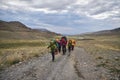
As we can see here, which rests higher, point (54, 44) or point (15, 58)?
point (54, 44)

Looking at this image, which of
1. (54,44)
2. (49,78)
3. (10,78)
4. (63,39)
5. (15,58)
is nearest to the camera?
(49,78)

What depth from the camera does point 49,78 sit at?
12.4 meters

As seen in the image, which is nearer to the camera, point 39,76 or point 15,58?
point 39,76

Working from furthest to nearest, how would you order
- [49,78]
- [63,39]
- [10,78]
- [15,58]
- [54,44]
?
1. [63,39]
2. [15,58]
3. [54,44]
4. [10,78]
5. [49,78]

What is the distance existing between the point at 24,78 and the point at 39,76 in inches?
37.7

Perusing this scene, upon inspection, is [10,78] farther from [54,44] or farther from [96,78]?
[54,44]

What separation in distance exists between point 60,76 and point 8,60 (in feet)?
31.1

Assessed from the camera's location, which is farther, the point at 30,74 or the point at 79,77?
the point at 30,74

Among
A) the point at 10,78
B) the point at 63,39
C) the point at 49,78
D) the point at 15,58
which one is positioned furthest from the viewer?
the point at 63,39

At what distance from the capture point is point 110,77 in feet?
43.8

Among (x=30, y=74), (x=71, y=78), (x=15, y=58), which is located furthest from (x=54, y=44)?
(x=71, y=78)

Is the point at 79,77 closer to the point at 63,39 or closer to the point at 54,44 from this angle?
the point at 54,44

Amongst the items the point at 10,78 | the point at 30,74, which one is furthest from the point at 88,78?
the point at 10,78

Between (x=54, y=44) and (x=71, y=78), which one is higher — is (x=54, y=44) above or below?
above
